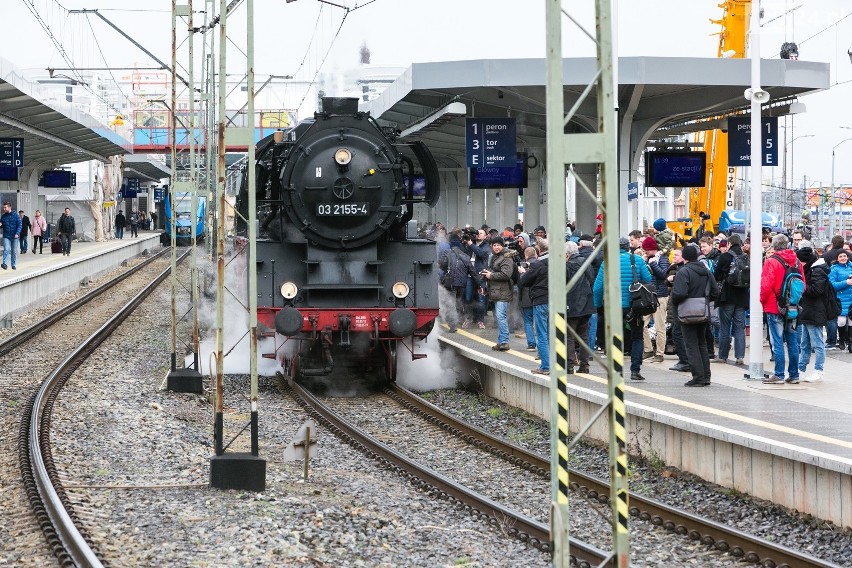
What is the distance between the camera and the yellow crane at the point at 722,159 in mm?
32375

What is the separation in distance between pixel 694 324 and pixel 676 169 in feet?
39.4

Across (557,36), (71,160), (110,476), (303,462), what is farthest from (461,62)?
(71,160)

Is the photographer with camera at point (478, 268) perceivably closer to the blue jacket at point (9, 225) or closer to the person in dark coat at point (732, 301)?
the person in dark coat at point (732, 301)

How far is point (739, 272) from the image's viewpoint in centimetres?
A: 1427

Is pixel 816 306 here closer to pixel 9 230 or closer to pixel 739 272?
pixel 739 272

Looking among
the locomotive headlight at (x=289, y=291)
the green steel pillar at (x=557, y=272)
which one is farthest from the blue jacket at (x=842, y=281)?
the green steel pillar at (x=557, y=272)

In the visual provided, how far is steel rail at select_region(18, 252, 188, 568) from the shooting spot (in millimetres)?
7293

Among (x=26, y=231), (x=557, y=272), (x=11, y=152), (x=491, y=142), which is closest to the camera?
(x=557, y=272)

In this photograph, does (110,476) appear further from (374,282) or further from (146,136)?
(146,136)

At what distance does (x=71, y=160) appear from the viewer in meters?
44.7

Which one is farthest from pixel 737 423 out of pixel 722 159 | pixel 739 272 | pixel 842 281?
pixel 722 159

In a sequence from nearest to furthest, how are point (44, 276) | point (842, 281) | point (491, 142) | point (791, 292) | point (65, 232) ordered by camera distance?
point (791, 292), point (842, 281), point (491, 142), point (44, 276), point (65, 232)

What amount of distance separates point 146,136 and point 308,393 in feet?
186

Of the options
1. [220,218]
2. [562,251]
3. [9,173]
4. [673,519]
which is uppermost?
[9,173]
